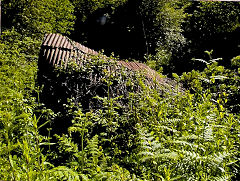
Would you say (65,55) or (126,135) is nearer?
(126,135)

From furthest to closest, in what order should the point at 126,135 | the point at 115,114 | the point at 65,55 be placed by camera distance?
1. the point at 65,55
2. the point at 115,114
3. the point at 126,135

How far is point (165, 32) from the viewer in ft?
45.8

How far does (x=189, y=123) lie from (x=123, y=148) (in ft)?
2.95

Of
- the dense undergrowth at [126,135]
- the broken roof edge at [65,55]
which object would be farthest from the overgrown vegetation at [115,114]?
the broken roof edge at [65,55]

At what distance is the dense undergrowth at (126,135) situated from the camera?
1998 mm

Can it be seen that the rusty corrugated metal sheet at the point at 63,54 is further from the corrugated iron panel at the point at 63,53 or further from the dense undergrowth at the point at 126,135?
the dense undergrowth at the point at 126,135

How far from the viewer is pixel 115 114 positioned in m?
3.53

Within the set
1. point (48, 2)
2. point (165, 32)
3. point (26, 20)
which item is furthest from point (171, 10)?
point (26, 20)

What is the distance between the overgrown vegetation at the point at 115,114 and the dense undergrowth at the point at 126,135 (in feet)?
0.04

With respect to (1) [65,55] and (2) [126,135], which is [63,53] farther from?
(2) [126,135]

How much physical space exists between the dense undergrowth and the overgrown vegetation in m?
0.01

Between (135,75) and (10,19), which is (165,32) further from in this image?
(135,75)

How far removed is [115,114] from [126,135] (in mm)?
460

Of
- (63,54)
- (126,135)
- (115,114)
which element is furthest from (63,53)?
(126,135)
